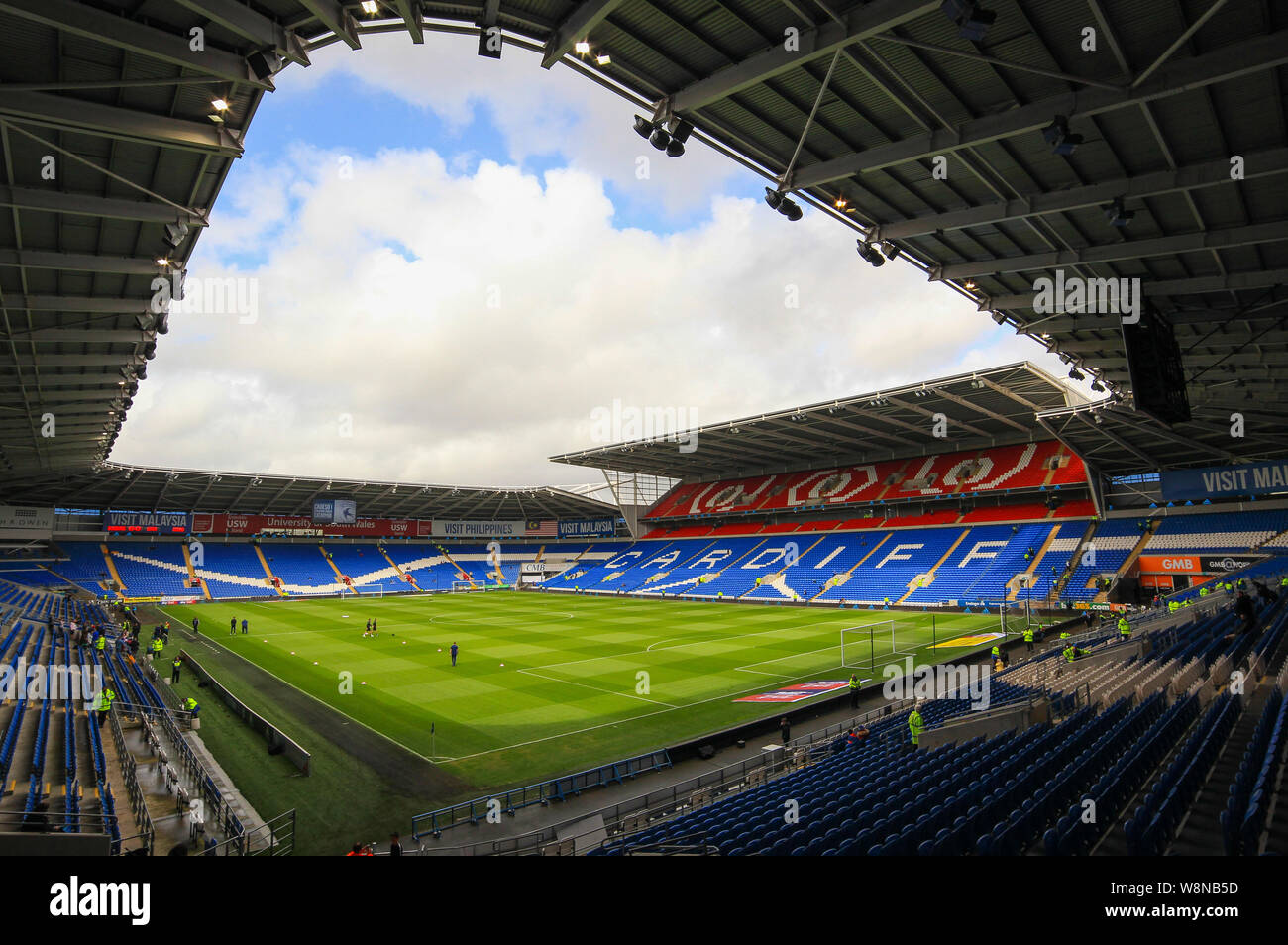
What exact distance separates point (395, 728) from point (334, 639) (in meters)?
19.9

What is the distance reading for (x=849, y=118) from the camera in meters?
11.3

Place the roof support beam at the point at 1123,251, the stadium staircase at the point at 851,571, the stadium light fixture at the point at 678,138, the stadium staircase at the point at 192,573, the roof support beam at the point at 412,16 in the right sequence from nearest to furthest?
the roof support beam at the point at 412,16, the stadium light fixture at the point at 678,138, the roof support beam at the point at 1123,251, the stadium staircase at the point at 851,571, the stadium staircase at the point at 192,573

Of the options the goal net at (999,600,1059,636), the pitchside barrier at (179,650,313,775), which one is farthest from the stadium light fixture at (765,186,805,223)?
the goal net at (999,600,1059,636)

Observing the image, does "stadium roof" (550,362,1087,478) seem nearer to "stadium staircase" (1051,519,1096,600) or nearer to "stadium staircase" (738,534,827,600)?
"stadium staircase" (1051,519,1096,600)

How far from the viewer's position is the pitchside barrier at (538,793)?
1334 centimetres

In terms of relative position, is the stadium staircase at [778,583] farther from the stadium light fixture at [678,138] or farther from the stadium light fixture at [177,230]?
the stadium light fixture at [177,230]

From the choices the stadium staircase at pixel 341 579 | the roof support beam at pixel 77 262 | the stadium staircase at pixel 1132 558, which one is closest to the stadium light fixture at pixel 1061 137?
the roof support beam at pixel 77 262

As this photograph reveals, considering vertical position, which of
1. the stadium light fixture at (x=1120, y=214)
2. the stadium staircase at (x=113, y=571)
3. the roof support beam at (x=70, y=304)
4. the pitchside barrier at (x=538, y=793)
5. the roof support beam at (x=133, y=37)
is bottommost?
the pitchside barrier at (x=538, y=793)

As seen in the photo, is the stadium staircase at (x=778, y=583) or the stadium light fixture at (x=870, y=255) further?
the stadium staircase at (x=778, y=583)

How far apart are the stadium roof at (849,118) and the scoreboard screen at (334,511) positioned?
5308cm

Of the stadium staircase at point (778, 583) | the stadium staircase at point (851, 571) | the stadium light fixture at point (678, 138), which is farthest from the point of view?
the stadium staircase at point (778, 583)

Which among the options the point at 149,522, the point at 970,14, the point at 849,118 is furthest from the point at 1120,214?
the point at 149,522
